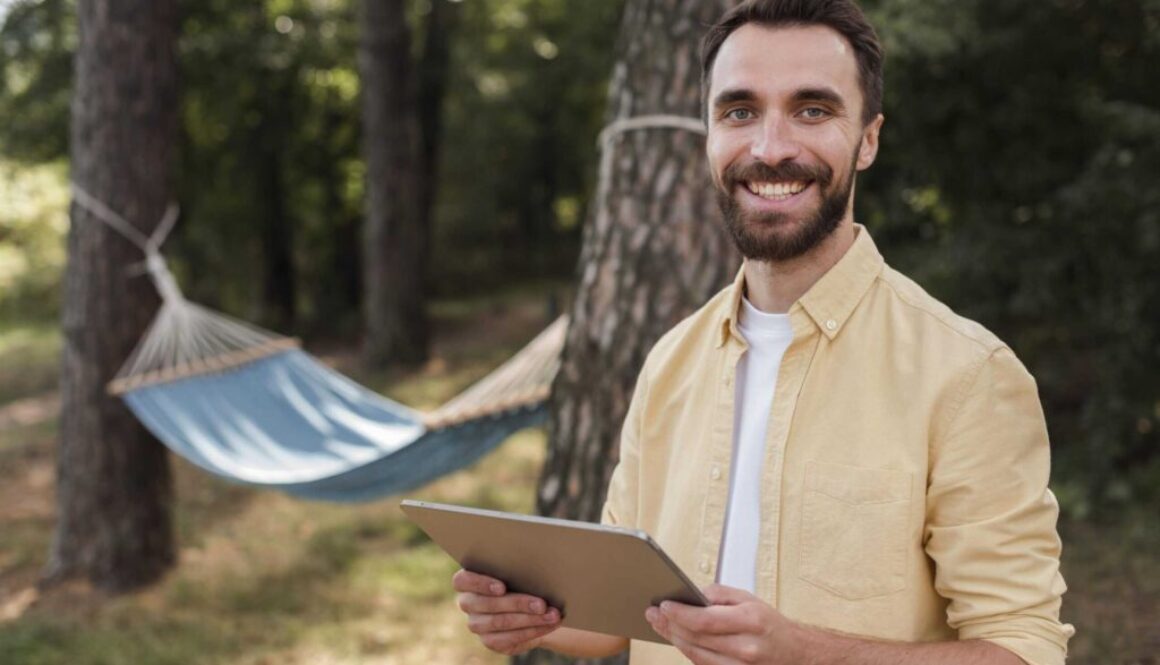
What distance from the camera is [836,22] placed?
125 centimetres

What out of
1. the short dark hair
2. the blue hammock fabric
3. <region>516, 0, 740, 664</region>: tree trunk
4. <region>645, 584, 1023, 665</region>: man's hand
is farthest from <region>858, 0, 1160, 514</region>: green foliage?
<region>645, 584, 1023, 665</region>: man's hand

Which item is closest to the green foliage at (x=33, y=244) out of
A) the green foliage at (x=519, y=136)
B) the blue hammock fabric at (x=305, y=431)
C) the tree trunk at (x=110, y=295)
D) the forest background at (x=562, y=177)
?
the forest background at (x=562, y=177)

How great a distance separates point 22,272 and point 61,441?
1154cm

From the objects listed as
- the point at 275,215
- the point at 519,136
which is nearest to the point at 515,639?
the point at 275,215

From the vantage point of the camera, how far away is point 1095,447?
4.09m

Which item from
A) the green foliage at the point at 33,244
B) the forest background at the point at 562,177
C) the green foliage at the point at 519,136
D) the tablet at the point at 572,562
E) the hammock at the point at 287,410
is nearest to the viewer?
the tablet at the point at 572,562

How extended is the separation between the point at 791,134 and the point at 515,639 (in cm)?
63

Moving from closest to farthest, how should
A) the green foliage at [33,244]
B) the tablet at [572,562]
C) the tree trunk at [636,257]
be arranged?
the tablet at [572,562] → the tree trunk at [636,257] → the green foliage at [33,244]

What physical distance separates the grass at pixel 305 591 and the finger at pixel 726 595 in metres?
2.18

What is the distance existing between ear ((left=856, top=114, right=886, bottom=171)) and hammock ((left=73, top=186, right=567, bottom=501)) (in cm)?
208

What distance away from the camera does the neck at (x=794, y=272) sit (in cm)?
129

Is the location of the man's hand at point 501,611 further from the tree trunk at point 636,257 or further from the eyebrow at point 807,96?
the tree trunk at point 636,257

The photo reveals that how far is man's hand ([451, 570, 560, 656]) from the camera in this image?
126cm

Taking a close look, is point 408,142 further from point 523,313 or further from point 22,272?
point 22,272
